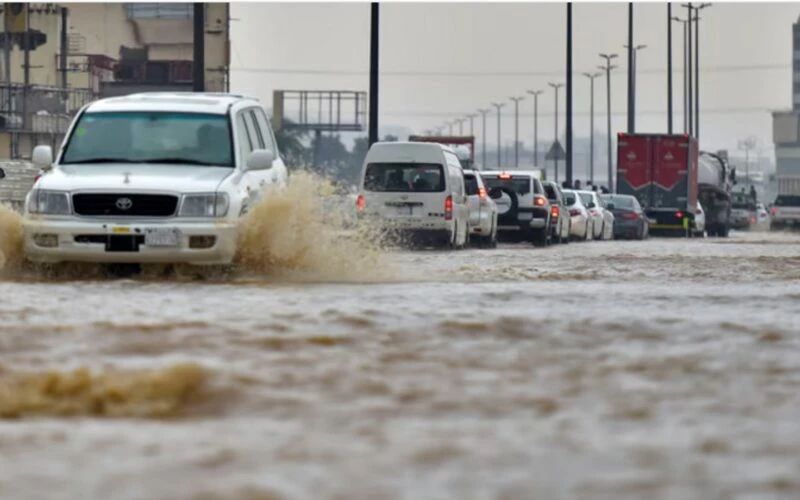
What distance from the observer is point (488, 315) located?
13.6 metres

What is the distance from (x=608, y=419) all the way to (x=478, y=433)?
2.27 feet

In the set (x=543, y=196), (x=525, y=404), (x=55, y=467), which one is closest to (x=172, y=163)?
(x=525, y=404)

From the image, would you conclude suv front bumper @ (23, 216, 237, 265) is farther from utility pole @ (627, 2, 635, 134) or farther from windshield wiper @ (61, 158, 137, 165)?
utility pole @ (627, 2, 635, 134)

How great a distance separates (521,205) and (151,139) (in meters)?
23.6

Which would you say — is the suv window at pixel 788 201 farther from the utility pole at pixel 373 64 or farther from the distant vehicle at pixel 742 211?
the utility pole at pixel 373 64

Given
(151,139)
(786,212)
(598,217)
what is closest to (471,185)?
(598,217)

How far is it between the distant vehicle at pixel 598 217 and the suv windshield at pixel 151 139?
3128cm

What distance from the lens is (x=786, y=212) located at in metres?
74.2

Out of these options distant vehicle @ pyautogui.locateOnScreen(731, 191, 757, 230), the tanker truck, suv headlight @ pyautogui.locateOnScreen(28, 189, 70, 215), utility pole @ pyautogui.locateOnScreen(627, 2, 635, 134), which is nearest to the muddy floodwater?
suv headlight @ pyautogui.locateOnScreen(28, 189, 70, 215)

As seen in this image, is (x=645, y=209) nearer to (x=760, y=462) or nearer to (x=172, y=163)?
(x=172, y=163)


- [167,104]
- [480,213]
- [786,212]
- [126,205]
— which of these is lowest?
[126,205]

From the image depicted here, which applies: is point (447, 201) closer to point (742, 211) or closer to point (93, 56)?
point (93, 56)

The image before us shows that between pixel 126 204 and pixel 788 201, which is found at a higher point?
pixel 788 201

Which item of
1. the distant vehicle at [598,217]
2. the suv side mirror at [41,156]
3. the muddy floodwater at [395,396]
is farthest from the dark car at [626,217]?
the muddy floodwater at [395,396]
